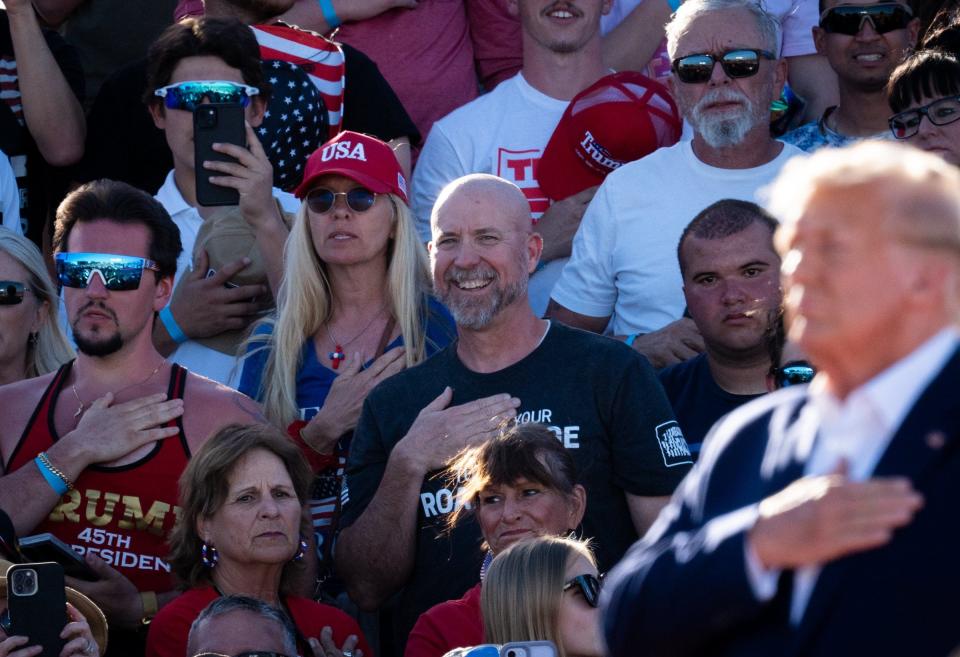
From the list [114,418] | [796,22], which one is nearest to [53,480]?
[114,418]

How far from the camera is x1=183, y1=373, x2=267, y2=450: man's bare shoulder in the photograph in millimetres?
5258

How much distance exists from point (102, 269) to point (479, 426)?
5.00ft

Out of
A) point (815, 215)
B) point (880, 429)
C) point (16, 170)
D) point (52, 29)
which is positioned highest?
point (52, 29)

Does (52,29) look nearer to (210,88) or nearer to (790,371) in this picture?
(210,88)

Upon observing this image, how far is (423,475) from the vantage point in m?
4.89

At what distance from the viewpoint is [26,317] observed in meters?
5.94

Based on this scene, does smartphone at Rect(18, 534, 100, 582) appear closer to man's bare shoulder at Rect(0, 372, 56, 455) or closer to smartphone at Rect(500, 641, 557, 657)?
man's bare shoulder at Rect(0, 372, 56, 455)

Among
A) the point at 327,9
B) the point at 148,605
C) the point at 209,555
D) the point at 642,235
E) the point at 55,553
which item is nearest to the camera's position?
the point at 55,553

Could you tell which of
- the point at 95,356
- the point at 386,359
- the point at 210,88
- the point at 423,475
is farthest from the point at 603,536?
the point at 210,88

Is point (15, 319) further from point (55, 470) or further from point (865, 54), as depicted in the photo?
point (865, 54)

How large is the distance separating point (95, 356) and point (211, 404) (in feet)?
1.54

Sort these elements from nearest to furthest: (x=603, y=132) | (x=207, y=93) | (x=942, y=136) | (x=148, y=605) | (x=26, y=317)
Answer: (x=148, y=605), (x=942, y=136), (x=26, y=317), (x=207, y=93), (x=603, y=132)

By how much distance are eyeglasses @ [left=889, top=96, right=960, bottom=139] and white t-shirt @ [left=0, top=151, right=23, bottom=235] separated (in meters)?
3.67

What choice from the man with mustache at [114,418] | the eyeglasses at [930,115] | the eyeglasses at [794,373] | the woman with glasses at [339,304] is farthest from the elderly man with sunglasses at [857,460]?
the eyeglasses at [930,115]
